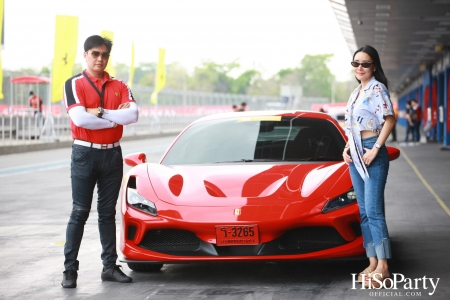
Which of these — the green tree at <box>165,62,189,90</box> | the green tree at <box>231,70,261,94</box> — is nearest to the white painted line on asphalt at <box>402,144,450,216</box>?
the green tree at <box>165,62,189,90</box>

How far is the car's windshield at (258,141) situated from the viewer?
6867 millimetres

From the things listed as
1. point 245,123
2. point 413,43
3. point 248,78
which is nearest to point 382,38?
point 413,43

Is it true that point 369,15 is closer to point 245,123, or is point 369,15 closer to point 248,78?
point 245,123

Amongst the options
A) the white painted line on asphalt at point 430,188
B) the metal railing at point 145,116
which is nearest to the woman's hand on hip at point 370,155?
the white painted line on asphalt at point 430,188

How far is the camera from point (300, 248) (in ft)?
18.7

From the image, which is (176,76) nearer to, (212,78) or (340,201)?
(212,78)

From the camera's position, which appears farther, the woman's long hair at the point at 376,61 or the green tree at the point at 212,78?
the green tree at the point at 212,78

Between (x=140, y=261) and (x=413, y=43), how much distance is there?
86.3 feet

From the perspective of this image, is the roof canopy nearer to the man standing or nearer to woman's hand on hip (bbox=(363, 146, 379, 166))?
the man standing

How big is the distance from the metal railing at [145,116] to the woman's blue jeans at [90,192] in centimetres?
2075

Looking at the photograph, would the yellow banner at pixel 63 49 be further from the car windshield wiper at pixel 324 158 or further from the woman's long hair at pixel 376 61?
the woman's long hair at pixel 376 61

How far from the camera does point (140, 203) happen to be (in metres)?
5.99

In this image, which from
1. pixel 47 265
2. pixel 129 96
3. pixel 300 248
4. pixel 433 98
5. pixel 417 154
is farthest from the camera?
pixel 433 98
